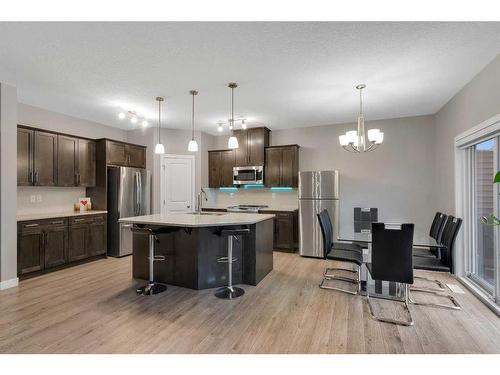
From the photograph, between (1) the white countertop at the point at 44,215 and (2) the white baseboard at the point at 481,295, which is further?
(1) the white countertop at the point at 44,215

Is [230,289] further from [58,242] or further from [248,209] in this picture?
[58,242]

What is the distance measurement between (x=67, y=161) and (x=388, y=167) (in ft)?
19.5

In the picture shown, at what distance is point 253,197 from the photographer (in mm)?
6039

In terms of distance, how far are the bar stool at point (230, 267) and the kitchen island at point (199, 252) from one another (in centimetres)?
10

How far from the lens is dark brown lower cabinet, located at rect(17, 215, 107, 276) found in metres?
3.58

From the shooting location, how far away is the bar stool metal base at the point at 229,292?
299cm

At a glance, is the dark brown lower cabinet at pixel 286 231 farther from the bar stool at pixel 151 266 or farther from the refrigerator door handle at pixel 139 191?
the refrigerator door handle at pixel 139 191

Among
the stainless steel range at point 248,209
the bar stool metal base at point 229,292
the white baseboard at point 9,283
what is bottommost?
the bar stool metal base at point 229,292

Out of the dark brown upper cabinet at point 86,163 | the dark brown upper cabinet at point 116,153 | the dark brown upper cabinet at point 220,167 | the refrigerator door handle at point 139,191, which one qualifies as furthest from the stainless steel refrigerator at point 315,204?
the dark brown upper cabinet at point 86,163

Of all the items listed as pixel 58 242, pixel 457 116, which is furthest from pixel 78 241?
pixel 457 116

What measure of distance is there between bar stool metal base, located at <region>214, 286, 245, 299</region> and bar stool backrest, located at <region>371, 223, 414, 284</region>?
5.07 feet

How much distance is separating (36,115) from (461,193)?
6729 millimetres
